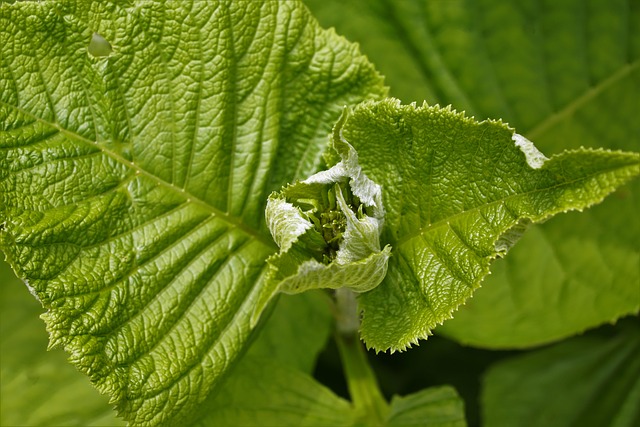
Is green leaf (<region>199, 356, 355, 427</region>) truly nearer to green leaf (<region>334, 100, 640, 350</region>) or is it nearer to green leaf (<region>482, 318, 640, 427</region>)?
green leaf (<region>334, 100, 640, 350</region>)

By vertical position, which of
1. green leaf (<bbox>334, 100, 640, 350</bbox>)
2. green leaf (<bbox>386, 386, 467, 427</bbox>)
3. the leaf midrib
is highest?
the leaf midrib

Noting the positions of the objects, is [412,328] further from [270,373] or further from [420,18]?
[420,18]

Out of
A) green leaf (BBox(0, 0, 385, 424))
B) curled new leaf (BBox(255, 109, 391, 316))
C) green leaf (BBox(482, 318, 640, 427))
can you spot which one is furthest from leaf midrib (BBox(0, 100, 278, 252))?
green leaf (BBox(482, 318, 640, 427))

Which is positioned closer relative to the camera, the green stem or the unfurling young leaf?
the unfurling young leaf

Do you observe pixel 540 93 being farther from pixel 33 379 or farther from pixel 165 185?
pixel 33 379

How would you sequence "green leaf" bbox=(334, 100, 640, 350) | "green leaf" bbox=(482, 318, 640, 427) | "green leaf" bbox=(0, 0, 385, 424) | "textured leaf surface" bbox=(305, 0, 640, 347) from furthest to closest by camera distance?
1. "green leaf" bbox=(482, 318, 640, 427)
2. "textured leaf surface" bbox=(305, 0, 640, 347)
3. "green leaf" bbox=(0, 0, 385, 424)
4. "green leaf" bbox=(334, 100, 640, 350)

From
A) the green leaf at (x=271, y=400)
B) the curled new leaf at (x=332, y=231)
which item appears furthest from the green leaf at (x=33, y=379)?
the curled new leaf at (x=332, y=231)

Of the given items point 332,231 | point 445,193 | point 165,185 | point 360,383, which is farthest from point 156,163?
point 360,383

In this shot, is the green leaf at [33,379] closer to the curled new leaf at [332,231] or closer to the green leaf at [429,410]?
the green leaf at [429,410]

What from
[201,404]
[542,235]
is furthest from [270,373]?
[542,235]
